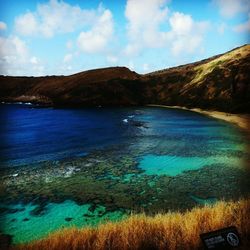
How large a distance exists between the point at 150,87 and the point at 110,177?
86.4 metres

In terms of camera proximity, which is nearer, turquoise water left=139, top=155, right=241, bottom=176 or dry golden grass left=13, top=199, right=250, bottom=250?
dry golden grass left=13, top=199, right=250, bottom=250

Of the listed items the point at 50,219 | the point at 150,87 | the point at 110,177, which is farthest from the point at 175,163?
the point at 150,87

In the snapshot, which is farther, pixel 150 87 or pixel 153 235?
pixel 150 87

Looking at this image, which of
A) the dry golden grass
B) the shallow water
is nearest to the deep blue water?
the shallow water

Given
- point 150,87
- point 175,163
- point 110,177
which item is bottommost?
point 175,163

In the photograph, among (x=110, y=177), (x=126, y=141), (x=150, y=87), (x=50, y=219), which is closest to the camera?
(x=50, y=219)

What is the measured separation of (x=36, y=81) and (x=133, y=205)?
133763mm

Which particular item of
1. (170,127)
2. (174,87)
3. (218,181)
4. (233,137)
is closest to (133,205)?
(218,181)

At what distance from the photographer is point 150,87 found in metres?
107

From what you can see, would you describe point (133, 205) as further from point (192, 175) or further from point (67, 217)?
point (192, 175)

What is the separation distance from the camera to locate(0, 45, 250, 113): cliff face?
Result: 7462 cm

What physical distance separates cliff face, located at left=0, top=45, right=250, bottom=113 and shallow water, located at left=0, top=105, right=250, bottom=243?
117 feet

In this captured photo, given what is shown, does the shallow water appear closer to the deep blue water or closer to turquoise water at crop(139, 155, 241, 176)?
turquoise water at crop(139, 155, 241, 176)

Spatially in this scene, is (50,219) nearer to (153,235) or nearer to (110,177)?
(110,177)
